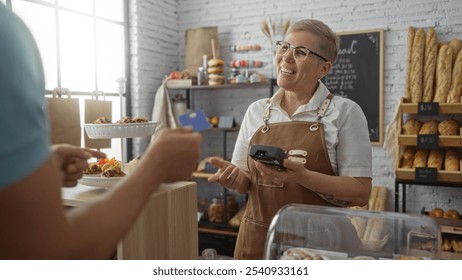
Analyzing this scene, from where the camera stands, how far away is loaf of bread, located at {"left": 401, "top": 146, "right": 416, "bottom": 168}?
127 inches

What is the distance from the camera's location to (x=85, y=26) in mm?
3637

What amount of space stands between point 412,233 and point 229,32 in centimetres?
356

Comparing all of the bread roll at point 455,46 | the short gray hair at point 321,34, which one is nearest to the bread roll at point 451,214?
the bread roll at point 455,46

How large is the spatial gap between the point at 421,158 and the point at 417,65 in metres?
0.73

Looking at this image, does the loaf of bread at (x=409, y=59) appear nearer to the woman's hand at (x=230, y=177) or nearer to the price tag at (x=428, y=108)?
the price tag at (x=428, y=108)

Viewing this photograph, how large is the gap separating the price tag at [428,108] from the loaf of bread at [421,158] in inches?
12.4

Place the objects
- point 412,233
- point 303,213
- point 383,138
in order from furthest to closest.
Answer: point 383,138 < point 303,213 < point 412,233

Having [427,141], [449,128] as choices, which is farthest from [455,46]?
[427,141]

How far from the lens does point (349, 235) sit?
1.12 m

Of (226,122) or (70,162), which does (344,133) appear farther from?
(226,122)

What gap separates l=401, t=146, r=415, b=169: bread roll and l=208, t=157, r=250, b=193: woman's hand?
1936 mm
